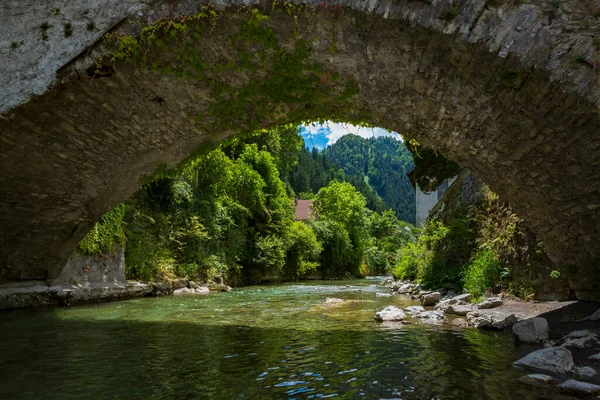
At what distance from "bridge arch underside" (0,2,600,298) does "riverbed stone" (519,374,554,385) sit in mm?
2551

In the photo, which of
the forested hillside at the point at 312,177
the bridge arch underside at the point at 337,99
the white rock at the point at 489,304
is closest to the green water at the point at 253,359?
the white rock at the point at 489,304

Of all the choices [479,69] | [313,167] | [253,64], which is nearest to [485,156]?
[479,69]

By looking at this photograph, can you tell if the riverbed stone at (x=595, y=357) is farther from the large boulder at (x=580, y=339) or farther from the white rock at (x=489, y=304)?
the white rock at (x=489, y=304)

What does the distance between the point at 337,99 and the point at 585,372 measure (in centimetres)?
421

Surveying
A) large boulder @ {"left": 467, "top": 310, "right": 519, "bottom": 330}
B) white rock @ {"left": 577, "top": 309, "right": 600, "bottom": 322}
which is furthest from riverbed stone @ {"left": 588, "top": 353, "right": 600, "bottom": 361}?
large boulder @ {"left": 467, "top": 310, "right": 519, "bottom": 330}

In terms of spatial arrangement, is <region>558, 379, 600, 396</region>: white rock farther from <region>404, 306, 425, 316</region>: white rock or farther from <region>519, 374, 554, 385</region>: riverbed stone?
<region>404, 306, 425, 316</region>: white rock

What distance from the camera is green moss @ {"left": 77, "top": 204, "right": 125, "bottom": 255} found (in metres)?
11.6

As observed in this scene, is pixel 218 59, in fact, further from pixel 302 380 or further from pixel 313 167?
pixel 313 167

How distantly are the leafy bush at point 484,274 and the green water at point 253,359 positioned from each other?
2.66 metres

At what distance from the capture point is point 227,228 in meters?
21.1

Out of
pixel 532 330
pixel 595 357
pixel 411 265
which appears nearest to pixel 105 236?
pixel 411 265

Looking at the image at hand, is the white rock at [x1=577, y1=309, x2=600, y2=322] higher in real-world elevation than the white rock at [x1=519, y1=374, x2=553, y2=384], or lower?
higher

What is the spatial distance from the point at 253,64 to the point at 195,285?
39.3 ft

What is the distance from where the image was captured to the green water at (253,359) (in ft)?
12.2
